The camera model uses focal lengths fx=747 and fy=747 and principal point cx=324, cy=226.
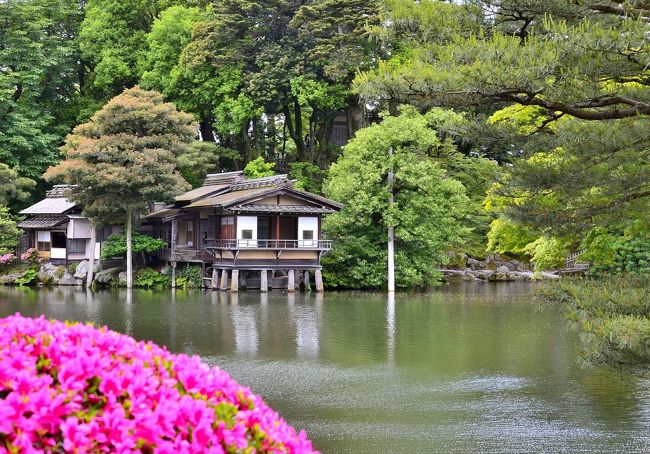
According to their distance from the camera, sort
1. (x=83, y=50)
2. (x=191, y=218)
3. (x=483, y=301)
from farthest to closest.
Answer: (x=83, y=50)
(x=191, y=218)
(x=483, y=301)

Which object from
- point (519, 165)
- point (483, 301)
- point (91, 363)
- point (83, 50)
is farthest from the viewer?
point (83, 50)

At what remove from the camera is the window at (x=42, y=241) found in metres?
33.4

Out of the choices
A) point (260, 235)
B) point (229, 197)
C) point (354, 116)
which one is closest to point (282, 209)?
point (260, 235)

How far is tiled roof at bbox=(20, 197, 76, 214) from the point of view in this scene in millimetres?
32278

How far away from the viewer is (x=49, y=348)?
288cm

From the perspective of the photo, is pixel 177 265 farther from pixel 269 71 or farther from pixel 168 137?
pixel 269 71

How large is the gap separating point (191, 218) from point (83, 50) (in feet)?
38.6

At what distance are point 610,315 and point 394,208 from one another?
2037 centimetres

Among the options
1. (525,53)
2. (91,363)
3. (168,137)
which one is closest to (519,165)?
(525,53)

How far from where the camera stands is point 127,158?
1069 inches

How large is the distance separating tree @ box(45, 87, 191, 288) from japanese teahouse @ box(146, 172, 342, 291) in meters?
2.35

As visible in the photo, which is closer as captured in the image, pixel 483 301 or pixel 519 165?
pixel 519 165

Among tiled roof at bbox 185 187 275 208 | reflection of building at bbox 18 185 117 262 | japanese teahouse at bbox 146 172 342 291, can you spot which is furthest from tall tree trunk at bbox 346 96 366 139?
reflection of building at bbox 18 185 117 262

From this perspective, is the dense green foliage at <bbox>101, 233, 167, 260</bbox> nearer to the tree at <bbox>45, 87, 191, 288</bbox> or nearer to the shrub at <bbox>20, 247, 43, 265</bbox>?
the tree at <bbox>45, 87, 191, 288</bbox>
